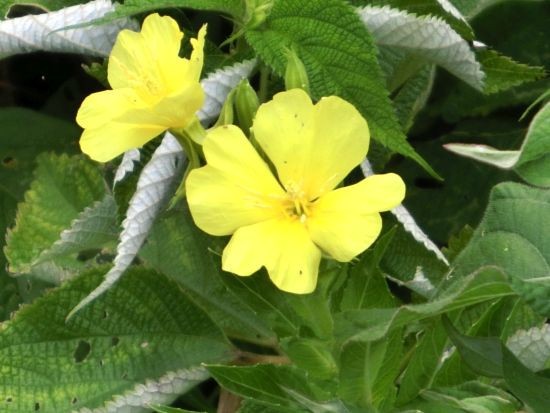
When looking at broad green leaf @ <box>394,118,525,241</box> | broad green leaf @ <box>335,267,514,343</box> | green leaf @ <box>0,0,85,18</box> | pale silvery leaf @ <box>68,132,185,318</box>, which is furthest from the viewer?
broad green leaf @ <box>394,118,525,241</box>

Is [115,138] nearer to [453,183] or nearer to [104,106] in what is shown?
[104,106]

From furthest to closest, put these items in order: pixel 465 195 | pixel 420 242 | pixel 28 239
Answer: pixel 465 195, pixel 28 239, pixel 420 242

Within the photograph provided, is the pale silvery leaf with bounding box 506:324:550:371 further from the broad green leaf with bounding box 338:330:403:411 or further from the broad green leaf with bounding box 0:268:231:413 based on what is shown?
the broad green leaf with bounding box 0:268:231:413

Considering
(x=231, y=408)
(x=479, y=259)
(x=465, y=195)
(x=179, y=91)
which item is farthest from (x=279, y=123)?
(x=465, y=195)

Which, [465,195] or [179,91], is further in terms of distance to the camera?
[465,195]

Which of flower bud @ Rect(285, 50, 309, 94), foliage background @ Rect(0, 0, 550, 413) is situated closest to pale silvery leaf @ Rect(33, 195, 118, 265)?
foliage background @ Rect(0, 0, 550, 413)

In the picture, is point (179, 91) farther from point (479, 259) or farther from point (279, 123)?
point (479, 259)
